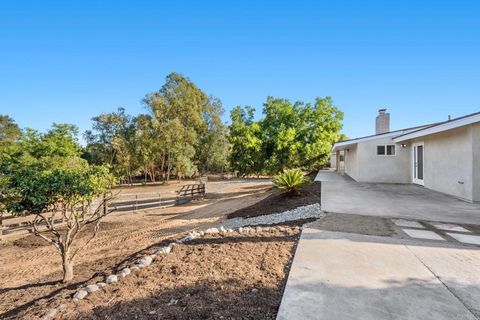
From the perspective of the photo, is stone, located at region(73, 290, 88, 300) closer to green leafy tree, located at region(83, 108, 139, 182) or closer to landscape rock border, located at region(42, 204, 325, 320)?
landscape rock border, located at region(42, 204, 325, 320)

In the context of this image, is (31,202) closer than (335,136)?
Yes

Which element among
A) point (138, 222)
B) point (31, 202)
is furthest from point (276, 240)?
point (138, 222)

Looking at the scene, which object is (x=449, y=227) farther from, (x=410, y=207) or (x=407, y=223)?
(x=410, y=207)

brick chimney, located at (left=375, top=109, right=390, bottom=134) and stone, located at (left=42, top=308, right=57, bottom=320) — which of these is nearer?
stone, located at (left=42, top=308, right=57, bottom=320)

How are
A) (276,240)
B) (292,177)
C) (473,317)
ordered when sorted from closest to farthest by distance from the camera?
1. (473,317)
2. (276,240)
3. (292,177)

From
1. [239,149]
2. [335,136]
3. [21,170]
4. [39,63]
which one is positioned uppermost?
[39,63]

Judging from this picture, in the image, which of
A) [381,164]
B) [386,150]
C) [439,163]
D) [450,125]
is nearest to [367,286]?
[450,125]

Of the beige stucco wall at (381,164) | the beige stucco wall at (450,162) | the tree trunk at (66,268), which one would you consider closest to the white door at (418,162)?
the beige stucco wall at (450,162)

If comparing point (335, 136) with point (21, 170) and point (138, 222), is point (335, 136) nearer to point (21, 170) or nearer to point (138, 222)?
point (138, 222)

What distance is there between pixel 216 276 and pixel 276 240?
168 centimetres

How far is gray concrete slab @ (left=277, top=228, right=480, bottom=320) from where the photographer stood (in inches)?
87.9

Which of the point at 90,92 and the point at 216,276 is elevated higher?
the point at 90,92

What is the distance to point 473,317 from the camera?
216 centimetres

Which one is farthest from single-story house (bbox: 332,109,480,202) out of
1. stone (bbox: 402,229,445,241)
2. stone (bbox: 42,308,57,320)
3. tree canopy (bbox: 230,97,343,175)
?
stone (bbox: 42,308,57,320)
